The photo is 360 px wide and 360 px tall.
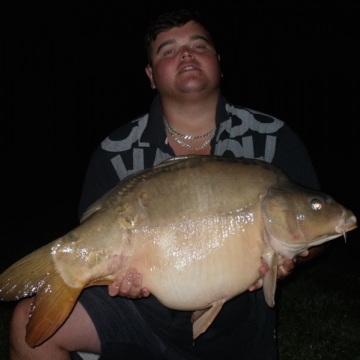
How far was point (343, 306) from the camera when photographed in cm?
388

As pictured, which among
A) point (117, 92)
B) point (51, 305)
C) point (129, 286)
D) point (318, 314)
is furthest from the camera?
point (117, 92)

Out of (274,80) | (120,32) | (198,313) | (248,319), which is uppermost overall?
(198,313)

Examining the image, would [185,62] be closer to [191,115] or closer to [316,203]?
[191,115]

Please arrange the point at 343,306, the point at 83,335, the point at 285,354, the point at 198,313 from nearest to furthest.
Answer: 1. the point at 198,313
2. the point at 83,335
3. the point at 285,354
4. the point at 343,306

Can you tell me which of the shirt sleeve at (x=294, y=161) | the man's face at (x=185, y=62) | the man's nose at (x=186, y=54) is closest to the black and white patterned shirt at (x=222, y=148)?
the shirt sleeve at (x=294, y=161)

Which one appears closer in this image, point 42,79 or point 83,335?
point 83,335

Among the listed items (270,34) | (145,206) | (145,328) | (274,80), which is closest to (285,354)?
(145,328)

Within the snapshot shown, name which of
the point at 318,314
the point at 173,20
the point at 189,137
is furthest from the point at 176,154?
the point at 318,314

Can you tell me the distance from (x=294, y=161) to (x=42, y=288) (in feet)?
4.69

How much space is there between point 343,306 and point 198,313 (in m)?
2.24

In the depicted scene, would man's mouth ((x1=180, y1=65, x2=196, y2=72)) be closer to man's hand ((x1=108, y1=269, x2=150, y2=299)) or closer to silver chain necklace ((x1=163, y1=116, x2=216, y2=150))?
silver chain necklace ((x1=163, y1=116, x2=216, y2=150))

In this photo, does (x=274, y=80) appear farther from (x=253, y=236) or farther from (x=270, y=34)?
(x=253, y=236)

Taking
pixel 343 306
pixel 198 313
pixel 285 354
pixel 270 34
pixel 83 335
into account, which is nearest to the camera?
pixel 198 313

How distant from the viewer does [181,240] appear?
1.88m
